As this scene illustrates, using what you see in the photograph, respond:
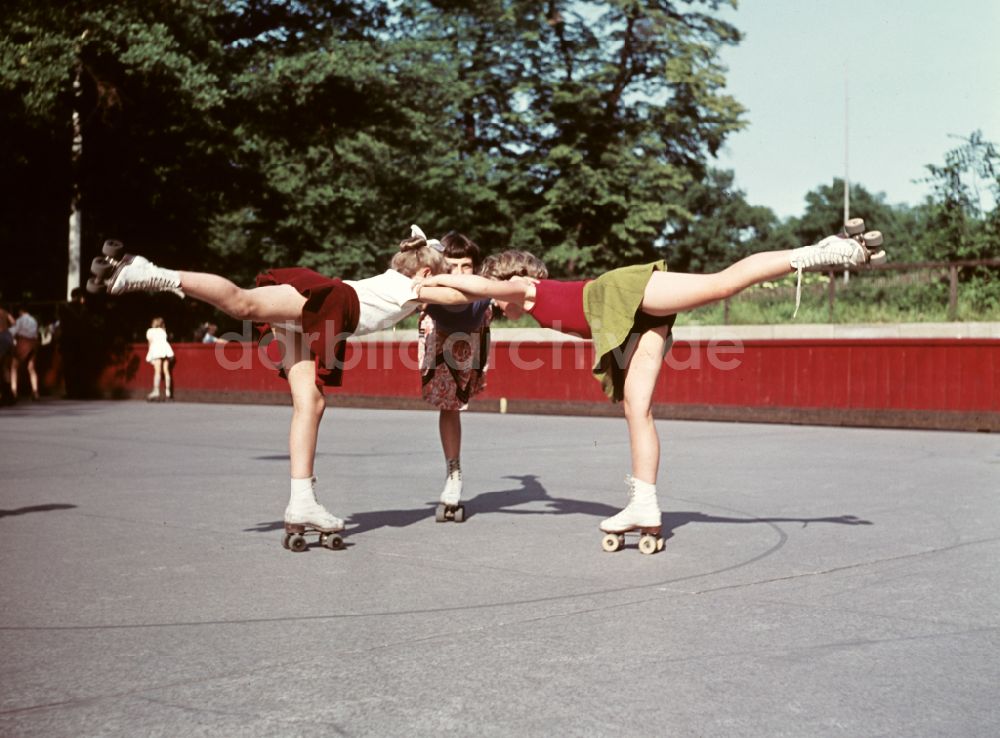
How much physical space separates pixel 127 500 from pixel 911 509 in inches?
201

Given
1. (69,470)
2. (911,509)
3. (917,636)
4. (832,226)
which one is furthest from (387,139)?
(832,226)

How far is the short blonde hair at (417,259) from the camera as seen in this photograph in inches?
252

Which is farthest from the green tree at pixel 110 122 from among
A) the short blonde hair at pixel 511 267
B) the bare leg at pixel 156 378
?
the short blonde hair at pixel 511 267

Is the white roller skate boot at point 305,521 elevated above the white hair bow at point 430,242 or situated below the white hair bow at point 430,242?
below

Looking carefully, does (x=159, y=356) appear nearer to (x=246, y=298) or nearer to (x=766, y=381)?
(x=766, y=381)

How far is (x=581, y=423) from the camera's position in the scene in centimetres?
1706

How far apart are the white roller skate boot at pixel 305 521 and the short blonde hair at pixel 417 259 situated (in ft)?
3.90

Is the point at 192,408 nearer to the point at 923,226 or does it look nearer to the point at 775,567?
the point at 923,226

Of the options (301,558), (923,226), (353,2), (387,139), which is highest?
(353,2)

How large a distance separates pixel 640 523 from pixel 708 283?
121 centimetres

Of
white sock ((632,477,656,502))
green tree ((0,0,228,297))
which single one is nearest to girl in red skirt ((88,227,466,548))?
white sock ((632,477,656,502))

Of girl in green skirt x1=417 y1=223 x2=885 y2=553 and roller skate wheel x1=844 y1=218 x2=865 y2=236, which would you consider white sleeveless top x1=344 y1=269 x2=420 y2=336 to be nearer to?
girl in green skirt x1=417 y1=223 x2=885 y2=553

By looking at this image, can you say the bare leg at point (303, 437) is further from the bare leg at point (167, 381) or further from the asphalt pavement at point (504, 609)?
the bare leg at point (167, 381)

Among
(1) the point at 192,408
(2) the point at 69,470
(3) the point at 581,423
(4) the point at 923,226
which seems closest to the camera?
(2) the point at 69,470
